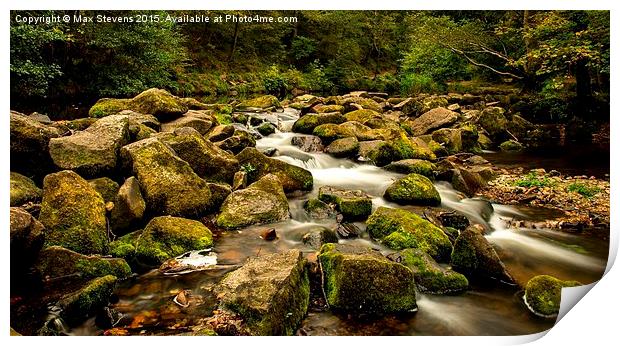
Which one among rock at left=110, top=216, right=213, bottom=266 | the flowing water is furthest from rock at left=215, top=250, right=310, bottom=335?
rock at left=110, top=216, right=213, bottom=266

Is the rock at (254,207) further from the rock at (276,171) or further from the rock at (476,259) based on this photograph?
the rock at (476,259)

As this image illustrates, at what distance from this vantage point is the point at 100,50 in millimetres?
4695

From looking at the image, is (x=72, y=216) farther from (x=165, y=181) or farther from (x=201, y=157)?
(x=201, y=157)

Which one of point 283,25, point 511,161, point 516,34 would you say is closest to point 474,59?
point 516,34

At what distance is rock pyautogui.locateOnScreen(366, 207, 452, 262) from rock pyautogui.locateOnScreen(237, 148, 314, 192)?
157 centimetres

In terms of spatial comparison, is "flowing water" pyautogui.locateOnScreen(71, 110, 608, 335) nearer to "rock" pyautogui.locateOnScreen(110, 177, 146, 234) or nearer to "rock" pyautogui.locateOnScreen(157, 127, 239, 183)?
"rock" pyautogui.locateOnScreen(110, 177, 146, 234)

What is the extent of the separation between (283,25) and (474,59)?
277 inches

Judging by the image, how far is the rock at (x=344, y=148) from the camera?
303 inches

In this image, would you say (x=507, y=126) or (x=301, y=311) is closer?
(x=301, y=311)

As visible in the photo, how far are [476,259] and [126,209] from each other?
328 centimetres

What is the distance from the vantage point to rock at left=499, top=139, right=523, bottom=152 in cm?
945

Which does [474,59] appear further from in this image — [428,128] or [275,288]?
[275,288]

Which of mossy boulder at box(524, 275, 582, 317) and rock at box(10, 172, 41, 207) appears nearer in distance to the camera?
mossy boulder at box(524, 275, 582, 317)

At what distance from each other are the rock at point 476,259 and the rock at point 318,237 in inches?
46.4
